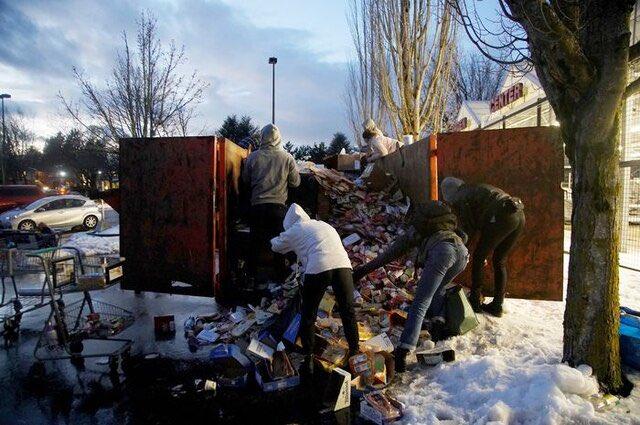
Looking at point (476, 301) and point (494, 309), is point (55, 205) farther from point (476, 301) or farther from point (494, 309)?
point (494, 309)

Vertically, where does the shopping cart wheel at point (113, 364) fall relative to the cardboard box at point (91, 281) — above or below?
below

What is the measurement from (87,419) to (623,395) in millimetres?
3964

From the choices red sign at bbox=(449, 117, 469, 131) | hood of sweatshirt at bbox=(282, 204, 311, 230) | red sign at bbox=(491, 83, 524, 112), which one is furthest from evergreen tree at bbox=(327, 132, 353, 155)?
hood of sweatshirt at bbox=(282, 204, 311, 230)

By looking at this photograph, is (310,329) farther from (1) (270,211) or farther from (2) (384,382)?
(1) (270,211)

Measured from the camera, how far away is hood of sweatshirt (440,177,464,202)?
466 cm

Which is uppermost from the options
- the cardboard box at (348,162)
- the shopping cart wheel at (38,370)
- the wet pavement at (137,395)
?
the cardboard box at (348,162)

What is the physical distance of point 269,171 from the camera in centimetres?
542

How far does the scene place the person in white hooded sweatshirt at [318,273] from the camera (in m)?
3.58

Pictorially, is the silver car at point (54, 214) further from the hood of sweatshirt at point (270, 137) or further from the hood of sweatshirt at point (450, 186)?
the hood of sweatshirt at point (450, 186)

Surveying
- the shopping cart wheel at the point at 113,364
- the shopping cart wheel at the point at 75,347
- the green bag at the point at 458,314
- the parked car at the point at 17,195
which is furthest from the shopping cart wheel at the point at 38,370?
the parked car at the point at 17,195

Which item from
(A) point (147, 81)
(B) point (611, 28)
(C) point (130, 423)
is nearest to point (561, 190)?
(B) point (611, 28)

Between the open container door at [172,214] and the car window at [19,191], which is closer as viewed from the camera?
the open container door at [172,214]

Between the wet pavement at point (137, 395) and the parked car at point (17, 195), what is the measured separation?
1538 centimetres

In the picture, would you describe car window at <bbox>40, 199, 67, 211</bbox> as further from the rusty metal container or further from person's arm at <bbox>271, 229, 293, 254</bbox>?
person's arm at <bbox>271, 229, 293, 254</bbox>
